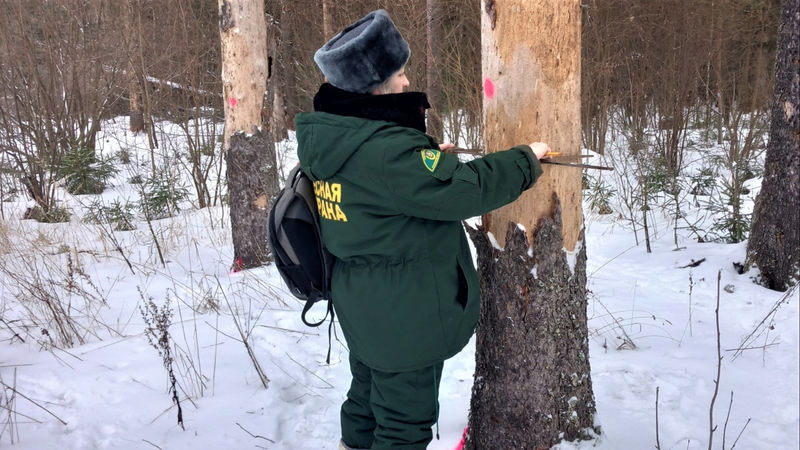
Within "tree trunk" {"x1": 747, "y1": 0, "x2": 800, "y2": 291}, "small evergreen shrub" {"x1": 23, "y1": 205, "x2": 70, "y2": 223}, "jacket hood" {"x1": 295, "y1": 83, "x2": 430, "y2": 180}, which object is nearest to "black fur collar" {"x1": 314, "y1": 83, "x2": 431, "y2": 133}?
"jacket hood" {"x1": 295, "y1": 83, "x2": 430, "y2": 180}

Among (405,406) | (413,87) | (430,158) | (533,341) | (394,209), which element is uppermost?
(413,87)

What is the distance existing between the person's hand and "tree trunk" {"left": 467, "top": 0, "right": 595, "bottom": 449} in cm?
7

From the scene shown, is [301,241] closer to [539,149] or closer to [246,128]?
[539,149]

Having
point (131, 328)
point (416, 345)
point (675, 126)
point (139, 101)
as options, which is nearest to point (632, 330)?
point (416, 345)

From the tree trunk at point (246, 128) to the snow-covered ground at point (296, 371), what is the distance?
0.61 metres

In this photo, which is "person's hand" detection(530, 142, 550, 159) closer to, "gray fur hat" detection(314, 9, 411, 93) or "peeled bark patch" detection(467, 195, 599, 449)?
"peeled bark patch" detection(467, 195, 599, 449)

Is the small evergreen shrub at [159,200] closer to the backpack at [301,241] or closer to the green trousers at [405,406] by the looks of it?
the backpack at [301,241]

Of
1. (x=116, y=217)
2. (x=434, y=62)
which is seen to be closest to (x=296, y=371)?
(x=116, y=217)

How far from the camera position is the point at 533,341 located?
1.87 m

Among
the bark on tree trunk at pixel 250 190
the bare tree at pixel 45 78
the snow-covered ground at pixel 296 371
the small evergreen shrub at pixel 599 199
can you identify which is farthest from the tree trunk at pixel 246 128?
the small evergreen shrub at pixel 599 199

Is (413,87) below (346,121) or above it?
above

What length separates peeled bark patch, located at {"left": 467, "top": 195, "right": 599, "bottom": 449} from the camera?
1.84m

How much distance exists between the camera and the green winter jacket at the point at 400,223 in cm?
152

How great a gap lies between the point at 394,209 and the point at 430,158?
0.19 m
